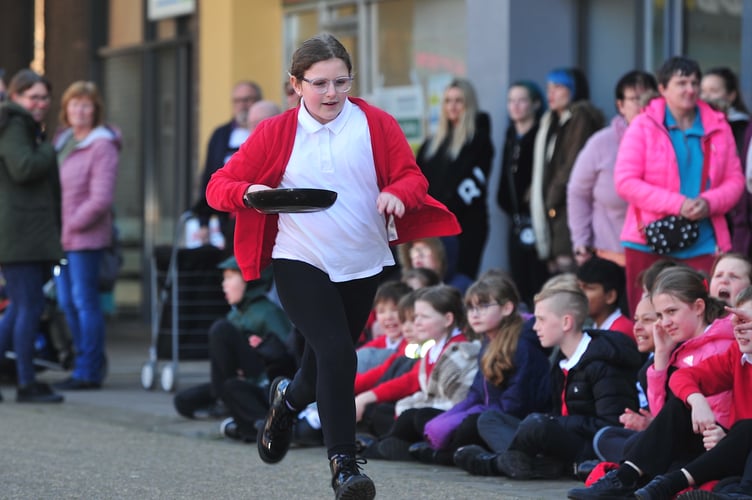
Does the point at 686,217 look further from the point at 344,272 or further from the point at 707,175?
the point at 344,272

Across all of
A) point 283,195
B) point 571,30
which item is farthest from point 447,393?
point 571,30

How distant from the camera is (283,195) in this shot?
5.42 meters

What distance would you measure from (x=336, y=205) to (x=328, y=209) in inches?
1.5

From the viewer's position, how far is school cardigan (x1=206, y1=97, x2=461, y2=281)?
19.1 ft

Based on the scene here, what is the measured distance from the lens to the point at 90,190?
459 inches

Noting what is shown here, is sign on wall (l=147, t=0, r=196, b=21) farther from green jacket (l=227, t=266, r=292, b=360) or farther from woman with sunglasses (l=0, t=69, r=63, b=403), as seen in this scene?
green jacket (l=227, t=266, r=292, b=360)

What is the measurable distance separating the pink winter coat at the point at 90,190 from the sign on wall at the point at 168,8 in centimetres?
372

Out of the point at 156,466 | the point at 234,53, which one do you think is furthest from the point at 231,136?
the point at 156,466

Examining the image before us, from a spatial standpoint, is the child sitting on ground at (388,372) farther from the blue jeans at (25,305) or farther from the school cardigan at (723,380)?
the blue jeans at (25,305)

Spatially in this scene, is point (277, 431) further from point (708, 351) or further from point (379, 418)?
point (379, 418)

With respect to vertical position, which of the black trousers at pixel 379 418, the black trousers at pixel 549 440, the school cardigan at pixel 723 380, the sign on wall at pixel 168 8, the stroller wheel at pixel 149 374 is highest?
the sign on wall at pixel 168 8

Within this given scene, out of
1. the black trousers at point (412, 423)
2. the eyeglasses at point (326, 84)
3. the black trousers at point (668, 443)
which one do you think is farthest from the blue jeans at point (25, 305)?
the black trousers at point (668, 443)

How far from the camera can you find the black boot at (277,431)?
20.1ft

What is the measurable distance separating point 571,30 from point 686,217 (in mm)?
4166
